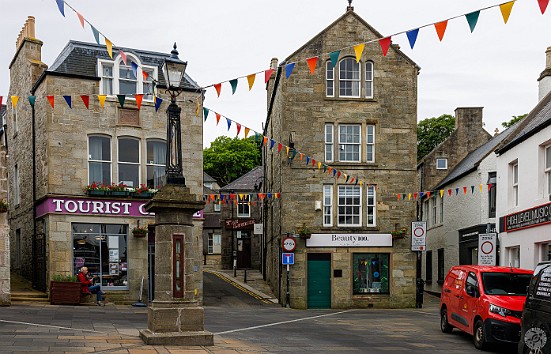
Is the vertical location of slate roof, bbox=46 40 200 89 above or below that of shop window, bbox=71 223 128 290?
above

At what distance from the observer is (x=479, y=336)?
47.5 ft

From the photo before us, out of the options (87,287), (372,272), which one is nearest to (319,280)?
(372,272)

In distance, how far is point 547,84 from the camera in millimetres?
29031

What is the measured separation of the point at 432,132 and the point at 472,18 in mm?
43257

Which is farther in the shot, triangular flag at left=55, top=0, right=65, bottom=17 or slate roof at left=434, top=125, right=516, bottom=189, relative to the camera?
slate roof at left=434, top=125, right=516, bottom=189

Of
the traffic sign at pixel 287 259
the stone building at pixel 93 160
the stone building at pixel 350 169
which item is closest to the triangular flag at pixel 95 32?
the stone building at pixel 93 160

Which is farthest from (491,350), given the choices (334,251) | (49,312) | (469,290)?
(334,251)

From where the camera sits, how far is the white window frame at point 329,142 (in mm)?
28672

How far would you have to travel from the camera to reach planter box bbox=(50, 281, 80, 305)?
23172 mm

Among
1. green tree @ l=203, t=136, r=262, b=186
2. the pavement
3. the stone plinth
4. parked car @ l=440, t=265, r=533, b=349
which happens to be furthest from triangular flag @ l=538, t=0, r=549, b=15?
green tree @ l=203, t=136, r=262, b=186

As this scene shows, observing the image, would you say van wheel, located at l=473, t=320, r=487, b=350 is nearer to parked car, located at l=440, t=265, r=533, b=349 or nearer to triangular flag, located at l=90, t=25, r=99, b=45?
parked car, located at l=440, t=265, r=533, b=349

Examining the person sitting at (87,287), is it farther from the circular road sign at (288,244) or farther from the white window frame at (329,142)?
the white window frame at (329,142)

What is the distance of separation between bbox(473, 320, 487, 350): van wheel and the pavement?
457 cm

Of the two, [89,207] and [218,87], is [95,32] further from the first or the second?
[89,207]
